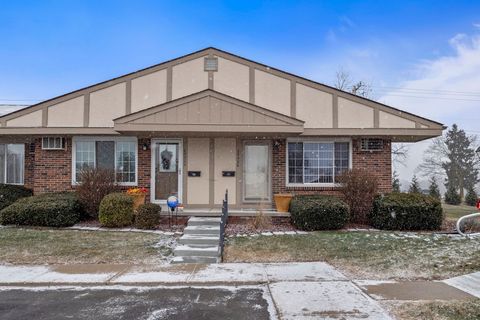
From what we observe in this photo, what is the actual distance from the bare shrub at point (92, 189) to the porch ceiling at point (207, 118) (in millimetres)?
1528

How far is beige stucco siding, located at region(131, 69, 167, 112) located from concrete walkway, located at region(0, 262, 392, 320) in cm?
644

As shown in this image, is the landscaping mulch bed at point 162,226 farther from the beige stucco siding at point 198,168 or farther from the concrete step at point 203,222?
the beige stucco siding at point 198,168

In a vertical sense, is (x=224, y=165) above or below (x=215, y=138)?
below

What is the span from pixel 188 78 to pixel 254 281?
8161 millimetres

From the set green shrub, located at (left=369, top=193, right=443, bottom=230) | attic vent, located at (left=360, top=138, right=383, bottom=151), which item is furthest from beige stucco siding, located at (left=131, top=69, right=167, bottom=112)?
green shrub, located at (left=369, top=193, right=443, bottom=230)

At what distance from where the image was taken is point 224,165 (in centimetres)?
1262

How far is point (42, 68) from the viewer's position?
2166cm

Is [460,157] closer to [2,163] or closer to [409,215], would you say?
[409,215]

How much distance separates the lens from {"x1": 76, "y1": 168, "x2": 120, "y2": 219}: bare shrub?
1143cm

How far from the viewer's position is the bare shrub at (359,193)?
11229 mm

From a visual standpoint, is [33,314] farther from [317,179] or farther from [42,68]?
[42,68]

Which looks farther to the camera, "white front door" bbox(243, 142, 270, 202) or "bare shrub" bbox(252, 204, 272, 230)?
"white front door" bbox(243, 142, 270, 202)

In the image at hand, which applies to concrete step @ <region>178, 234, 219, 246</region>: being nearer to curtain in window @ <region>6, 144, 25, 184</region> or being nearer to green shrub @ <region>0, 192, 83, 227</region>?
green shrub @ <region>0, 192, 83, 227</region>

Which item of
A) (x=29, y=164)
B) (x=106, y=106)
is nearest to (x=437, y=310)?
(x=106, y=106)
